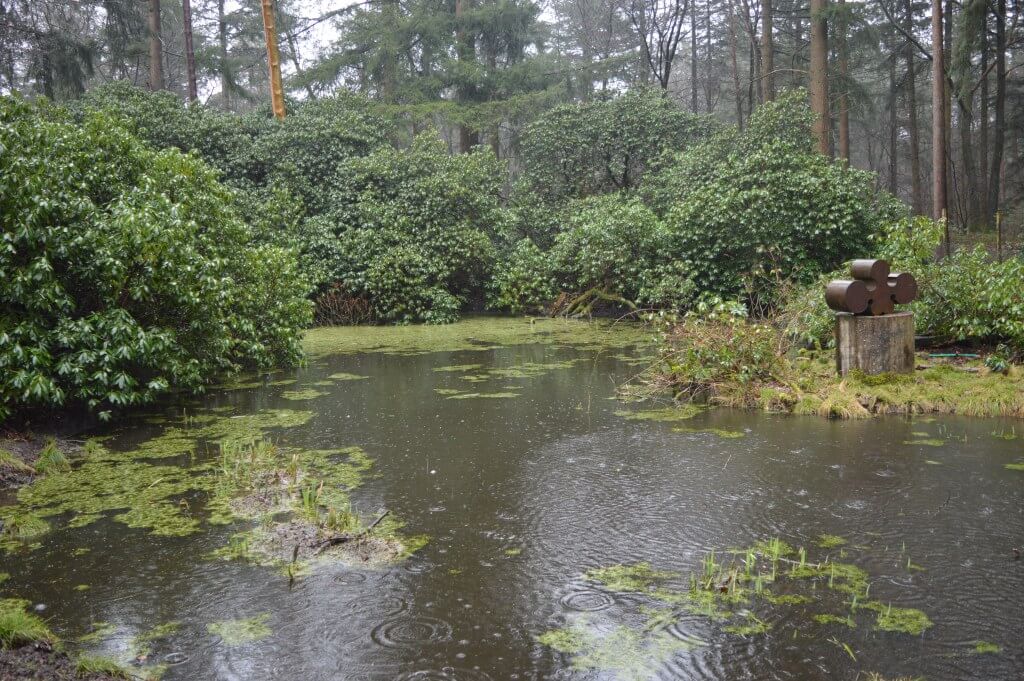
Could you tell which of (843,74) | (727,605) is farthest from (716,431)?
(843,74)

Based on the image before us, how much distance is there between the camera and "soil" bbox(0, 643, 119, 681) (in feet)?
8.62

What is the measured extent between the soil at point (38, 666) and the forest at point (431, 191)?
3.47 m

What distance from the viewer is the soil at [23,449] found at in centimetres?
523

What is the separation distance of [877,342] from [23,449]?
7267mm

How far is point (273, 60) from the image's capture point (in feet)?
57.4

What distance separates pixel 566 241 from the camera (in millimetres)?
15516

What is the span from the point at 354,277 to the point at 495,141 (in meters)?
10.0

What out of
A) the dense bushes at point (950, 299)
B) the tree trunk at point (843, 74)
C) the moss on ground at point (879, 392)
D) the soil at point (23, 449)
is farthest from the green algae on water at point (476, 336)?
the tree trunk at point (843, 74)

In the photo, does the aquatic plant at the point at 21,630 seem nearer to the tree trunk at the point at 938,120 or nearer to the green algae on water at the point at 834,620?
the green algae on water at the point at 834,620

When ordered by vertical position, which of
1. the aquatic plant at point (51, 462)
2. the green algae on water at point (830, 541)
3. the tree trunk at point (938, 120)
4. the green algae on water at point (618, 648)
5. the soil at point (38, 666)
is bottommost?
the green algae on water at point (618, 648)

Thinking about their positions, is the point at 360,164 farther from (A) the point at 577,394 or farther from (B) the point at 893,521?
(B) the point at 893,521

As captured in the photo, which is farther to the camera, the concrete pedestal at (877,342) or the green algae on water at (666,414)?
the concrete pedestal at (877,342)

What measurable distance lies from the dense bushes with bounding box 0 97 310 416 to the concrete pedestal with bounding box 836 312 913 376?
5.90m

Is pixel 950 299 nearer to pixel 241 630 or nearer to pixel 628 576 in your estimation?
pixel 628 576
